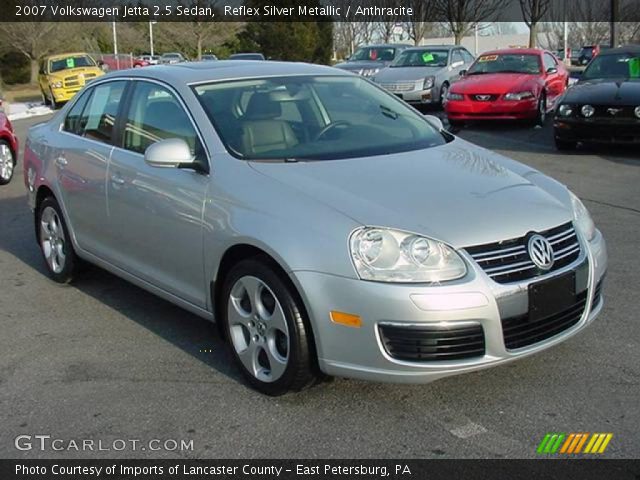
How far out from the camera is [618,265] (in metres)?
5.86

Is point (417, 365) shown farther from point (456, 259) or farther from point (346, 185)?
point (346, 185)

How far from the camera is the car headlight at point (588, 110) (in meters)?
10.7

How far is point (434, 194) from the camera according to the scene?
374 centimetres

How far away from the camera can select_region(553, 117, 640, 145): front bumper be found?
1041 cm

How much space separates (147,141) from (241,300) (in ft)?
4.54

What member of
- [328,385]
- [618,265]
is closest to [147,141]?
[328,385]

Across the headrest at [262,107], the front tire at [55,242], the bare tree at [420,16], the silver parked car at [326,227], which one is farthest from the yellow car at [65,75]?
the headrest at [262,107]

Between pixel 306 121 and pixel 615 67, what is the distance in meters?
9.28

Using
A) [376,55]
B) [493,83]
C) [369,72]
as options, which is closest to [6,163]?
[493,83]

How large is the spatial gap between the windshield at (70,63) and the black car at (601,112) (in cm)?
1972

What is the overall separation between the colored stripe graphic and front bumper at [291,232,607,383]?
1.29 feet

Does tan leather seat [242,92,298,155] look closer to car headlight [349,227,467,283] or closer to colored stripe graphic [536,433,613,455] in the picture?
car headlight [349,227,467,283]

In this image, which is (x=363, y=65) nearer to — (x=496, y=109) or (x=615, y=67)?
(x=496, y=109)

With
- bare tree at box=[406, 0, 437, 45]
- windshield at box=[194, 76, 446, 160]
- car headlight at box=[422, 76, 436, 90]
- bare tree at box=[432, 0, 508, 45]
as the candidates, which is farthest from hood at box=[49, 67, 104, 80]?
windshield at box=[194, 76, 446, 160]
